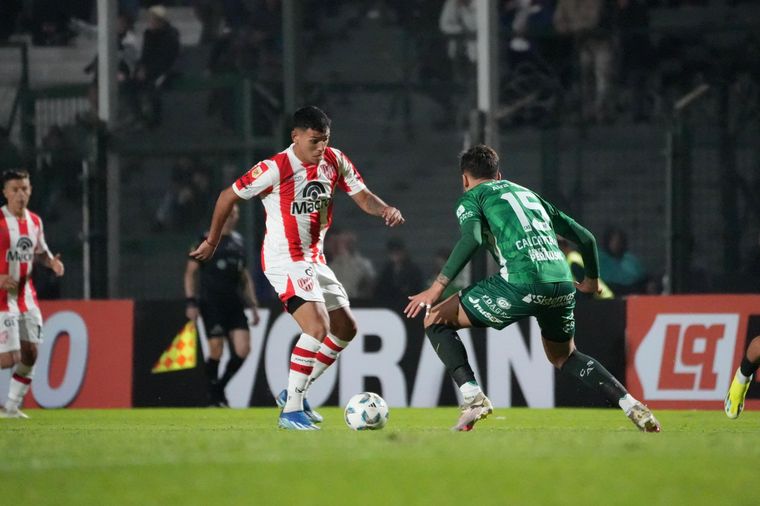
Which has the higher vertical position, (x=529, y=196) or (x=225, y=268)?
(x=529, y=196)

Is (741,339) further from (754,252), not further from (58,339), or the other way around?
(58,339)

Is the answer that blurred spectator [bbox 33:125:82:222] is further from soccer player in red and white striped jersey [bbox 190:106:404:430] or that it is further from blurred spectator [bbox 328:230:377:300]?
soccer player in red and white striped jersey [bbox 190:106:404:430]

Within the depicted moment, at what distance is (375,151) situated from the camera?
18.2 meters

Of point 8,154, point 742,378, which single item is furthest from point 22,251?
point 742,378

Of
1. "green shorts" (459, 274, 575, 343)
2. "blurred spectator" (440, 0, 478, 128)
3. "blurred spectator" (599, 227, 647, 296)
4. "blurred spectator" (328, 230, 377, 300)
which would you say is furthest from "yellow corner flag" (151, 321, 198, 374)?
"green shorts" (459, 274, 575, 343)

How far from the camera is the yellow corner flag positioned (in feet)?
47.4

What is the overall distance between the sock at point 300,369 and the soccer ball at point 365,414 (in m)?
0.39

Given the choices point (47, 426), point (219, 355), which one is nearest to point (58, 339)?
point (219, 355)

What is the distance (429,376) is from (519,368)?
89 cm

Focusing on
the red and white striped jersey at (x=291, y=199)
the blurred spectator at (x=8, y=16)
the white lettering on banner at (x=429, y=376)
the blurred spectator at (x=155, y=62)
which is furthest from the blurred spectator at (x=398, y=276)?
the blurred spectator at (x=8, y=16)

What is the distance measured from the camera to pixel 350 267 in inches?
631

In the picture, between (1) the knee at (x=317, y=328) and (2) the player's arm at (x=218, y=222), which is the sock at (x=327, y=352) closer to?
(1) the knee at (x=317, y=328)

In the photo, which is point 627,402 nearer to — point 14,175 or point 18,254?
point 18,254

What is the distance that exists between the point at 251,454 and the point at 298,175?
312 cm
